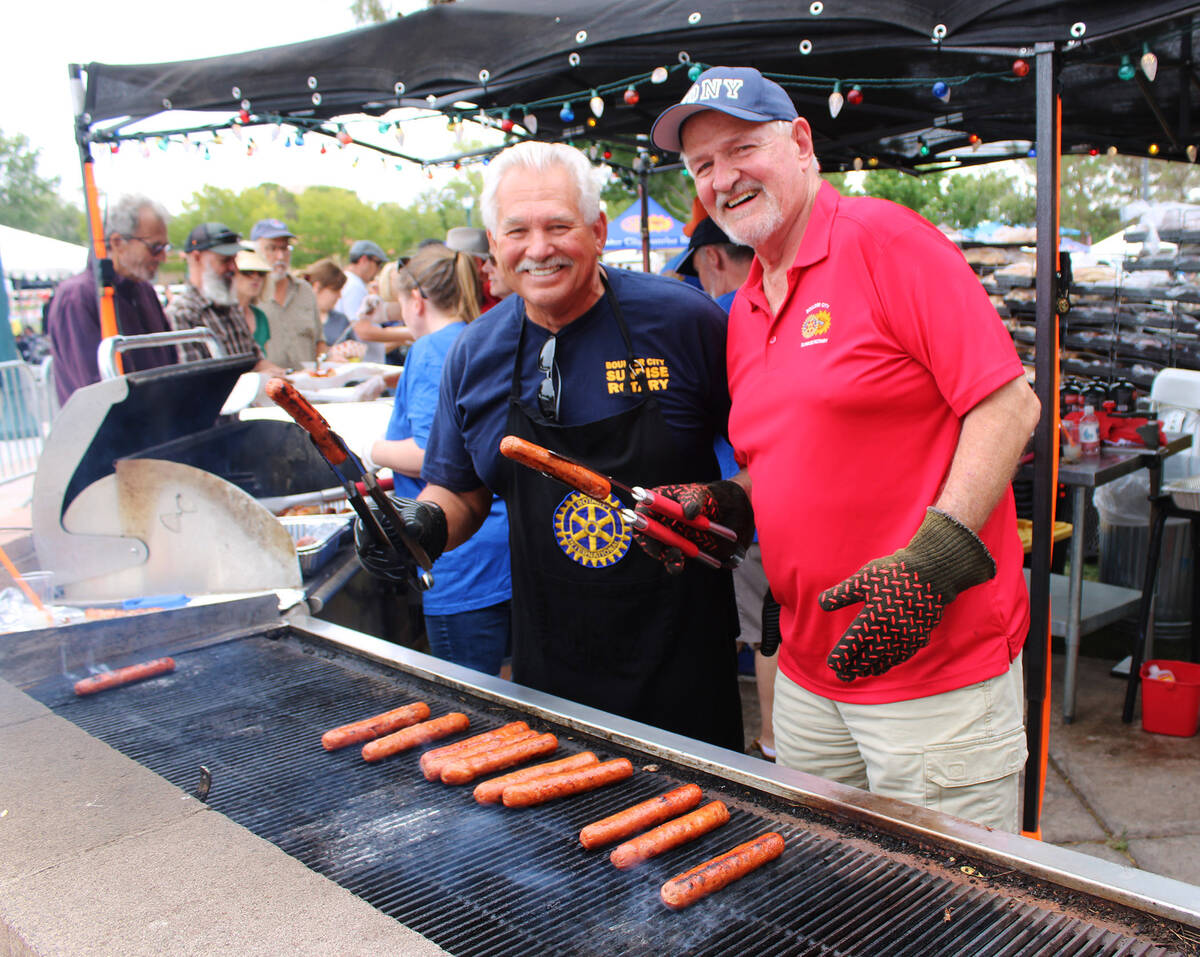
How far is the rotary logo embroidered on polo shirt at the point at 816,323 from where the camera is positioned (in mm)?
1992

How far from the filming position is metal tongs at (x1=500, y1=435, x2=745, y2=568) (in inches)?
79.6

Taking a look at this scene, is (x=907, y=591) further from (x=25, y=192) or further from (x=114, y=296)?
(x=25, y=192)

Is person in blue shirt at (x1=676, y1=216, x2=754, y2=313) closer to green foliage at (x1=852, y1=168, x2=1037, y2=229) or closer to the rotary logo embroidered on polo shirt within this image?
the rotary logo embroidered on polo shirt

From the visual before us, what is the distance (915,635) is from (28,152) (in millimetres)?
72590

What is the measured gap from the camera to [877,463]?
6.39ft

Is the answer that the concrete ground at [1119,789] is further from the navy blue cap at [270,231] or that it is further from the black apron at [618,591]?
the navy blue cap at [270,231]

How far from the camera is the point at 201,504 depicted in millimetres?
3145

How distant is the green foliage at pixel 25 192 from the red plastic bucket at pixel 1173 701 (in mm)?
64617

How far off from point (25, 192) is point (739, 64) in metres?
69.8

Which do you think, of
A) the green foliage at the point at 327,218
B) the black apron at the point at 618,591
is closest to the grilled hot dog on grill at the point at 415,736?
the black apron at the point at 618,591

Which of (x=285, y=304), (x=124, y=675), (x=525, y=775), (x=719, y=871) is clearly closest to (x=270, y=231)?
(x=285, y=304)

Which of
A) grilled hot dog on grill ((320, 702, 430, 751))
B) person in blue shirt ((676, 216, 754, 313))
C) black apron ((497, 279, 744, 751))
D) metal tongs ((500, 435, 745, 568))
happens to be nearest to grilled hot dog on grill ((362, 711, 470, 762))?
grilled hot dog on grill ((320, 702, 430, 751))

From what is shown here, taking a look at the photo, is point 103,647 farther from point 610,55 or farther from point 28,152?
point 28,152

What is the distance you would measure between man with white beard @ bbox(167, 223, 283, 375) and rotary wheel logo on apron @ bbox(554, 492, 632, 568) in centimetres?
415
